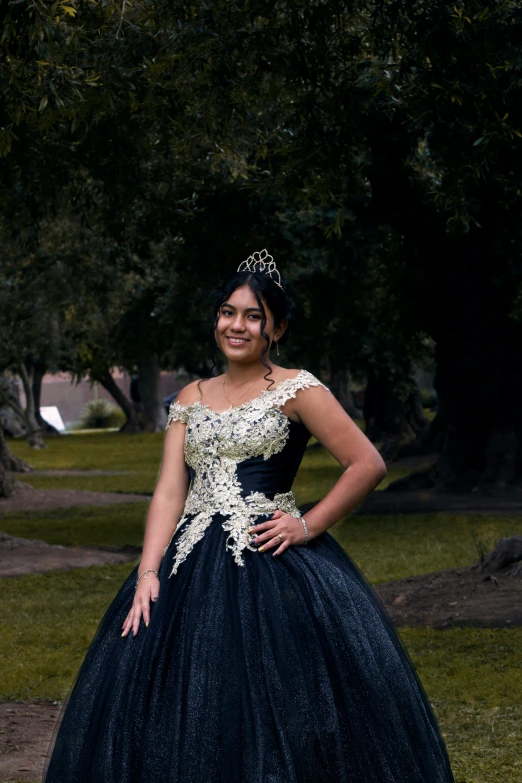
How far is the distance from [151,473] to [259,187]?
19.7m

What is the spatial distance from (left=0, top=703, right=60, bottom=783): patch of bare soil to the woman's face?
2.53 m

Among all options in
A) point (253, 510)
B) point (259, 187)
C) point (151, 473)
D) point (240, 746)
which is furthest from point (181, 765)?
point (151, 473)

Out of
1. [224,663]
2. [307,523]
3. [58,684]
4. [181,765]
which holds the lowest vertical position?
[58,684]

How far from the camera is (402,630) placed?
30.5ft

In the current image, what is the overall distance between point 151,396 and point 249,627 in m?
46.9

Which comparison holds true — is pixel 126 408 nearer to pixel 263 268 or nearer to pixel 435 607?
Result: pixel 435 607

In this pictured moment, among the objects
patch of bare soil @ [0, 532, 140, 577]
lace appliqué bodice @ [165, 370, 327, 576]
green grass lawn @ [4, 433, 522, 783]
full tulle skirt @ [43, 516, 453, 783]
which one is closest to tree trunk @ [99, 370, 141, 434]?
green grass lawn @ [4, 433, 522, 783]

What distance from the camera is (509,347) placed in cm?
1766

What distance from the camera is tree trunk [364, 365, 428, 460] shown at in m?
31.3

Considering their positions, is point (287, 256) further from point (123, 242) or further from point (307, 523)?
point (307, 523)

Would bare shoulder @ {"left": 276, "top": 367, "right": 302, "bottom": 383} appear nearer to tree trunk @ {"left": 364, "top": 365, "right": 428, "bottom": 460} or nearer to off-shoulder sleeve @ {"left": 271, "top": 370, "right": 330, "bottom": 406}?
off-shoulder sleeve @ {"left": 271, "top": 370, "right": 330, "bottom": 406}

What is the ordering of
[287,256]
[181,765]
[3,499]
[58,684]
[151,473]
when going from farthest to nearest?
[151,473], [3,499], [287,256], [58,684], [181,765]

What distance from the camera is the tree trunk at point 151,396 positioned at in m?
49.1

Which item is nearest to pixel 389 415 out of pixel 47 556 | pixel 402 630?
pixel 47 556
